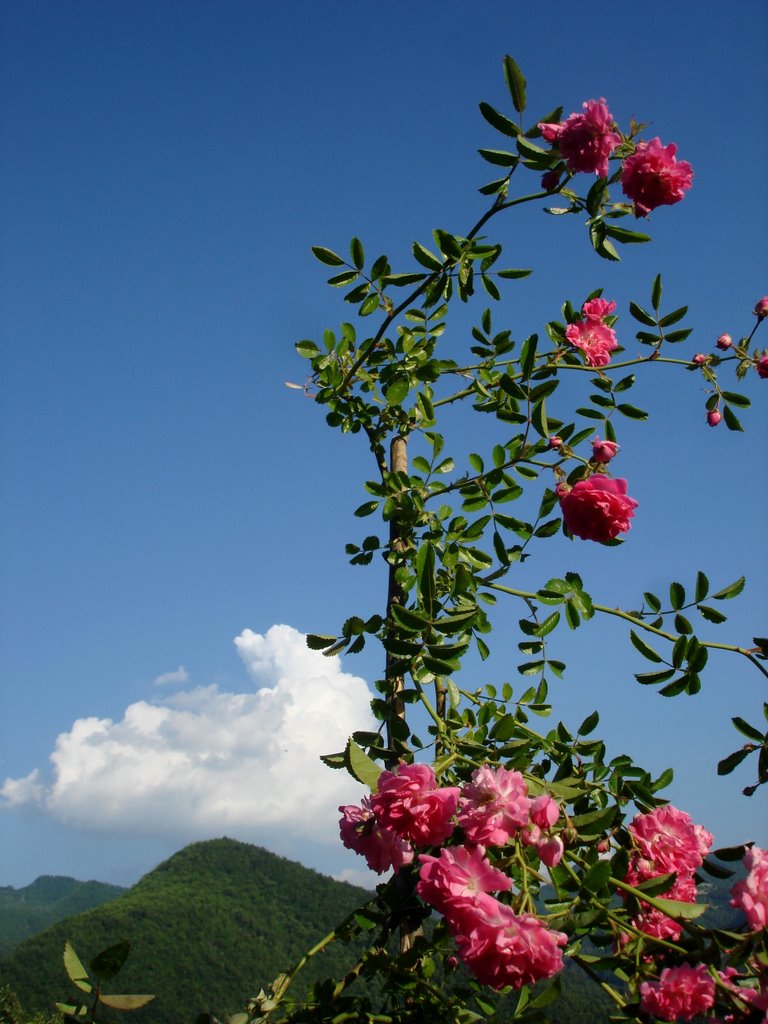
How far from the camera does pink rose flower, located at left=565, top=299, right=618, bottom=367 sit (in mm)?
2322

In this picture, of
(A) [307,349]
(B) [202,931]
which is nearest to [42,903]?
(B) [202,931]

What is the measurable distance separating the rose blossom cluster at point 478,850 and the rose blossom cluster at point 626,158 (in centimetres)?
124

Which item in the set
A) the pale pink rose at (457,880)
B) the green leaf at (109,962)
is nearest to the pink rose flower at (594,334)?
the pale pink rose at (457,880)

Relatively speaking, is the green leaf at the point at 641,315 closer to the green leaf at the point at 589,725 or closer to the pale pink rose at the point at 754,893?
the green leaf at the point at 589,725

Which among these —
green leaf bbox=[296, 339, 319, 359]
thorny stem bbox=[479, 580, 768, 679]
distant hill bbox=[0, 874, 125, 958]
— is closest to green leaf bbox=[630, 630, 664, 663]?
thorny stem bbox=[479, 580, 768, 679]

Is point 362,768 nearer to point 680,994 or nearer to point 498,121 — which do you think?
point 680,994

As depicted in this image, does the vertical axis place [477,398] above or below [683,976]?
above

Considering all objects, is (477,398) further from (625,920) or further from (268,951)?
(268,951)

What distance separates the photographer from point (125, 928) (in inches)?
2248

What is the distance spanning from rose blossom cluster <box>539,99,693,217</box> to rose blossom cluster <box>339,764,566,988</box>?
4.05ft

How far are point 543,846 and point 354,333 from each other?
5.43 feet

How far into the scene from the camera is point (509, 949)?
1136mm

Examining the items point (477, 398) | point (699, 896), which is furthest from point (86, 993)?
point (477, 398)

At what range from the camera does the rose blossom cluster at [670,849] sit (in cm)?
151
